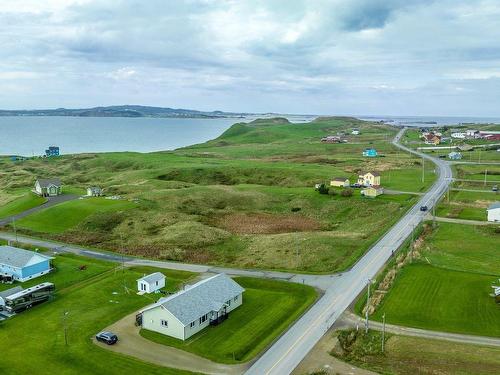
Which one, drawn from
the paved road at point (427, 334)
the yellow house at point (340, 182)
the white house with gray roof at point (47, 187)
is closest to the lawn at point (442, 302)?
the paved road at point (427, 334)

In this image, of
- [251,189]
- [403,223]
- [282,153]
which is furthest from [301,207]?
[282,153]

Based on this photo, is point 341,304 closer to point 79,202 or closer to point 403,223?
point 403,223

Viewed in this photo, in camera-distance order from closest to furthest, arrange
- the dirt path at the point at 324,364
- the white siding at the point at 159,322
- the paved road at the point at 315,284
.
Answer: the dirt path at the point at 324,364, the paved road at the point at 315,284, the white siding at the point at 159,322

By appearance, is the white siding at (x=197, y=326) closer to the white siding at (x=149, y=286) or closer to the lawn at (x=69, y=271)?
the white siding at (x=149, y=286)

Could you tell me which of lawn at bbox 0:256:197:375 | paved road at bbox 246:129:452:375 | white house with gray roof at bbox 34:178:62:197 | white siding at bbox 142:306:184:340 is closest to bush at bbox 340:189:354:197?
paved road at bbox 246:129:452:375

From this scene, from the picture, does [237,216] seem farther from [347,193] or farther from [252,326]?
[252,326]

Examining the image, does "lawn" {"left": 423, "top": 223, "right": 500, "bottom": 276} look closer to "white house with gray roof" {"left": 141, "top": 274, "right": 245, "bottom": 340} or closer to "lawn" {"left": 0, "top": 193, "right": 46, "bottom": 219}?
"white house with gray roof" {"left": 141, "top": 274, "right": 245, "bottom": 340}
